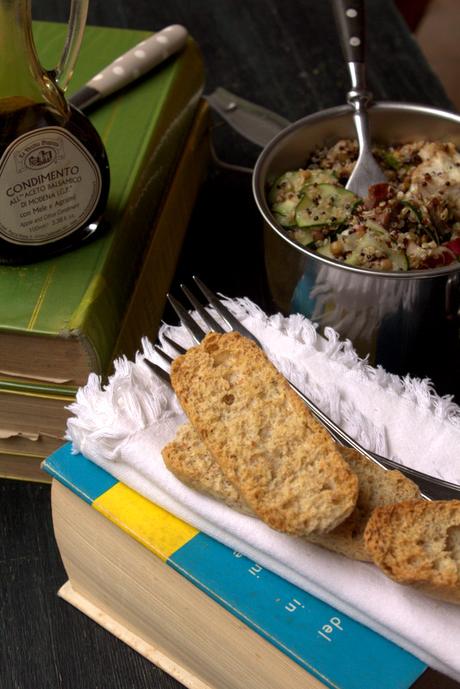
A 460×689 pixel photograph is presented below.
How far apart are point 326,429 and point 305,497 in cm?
8

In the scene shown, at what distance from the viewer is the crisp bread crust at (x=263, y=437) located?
69 cm

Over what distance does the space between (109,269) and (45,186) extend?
109mm

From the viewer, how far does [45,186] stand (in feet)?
2.98

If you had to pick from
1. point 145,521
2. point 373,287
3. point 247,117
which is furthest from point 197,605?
point 247,117

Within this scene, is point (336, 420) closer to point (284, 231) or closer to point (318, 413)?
point (318, 413)

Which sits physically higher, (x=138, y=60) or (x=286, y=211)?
(x=138, y=60)

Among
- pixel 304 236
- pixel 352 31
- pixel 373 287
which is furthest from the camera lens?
pixel 352 31

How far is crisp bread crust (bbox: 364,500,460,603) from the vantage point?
660mm

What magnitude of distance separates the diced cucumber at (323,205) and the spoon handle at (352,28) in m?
0.20

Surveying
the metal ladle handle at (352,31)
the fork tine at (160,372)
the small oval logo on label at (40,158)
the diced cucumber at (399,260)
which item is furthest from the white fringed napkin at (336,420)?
the metal ladle handle at (352,31)

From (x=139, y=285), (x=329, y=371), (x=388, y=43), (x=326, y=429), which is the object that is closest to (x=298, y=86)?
(x=388, y=43)

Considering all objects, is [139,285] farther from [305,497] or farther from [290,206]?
[305,497]

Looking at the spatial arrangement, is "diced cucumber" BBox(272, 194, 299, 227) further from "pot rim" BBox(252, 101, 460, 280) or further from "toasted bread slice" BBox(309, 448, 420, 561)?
"toasted bread slice" BBox(309, 448, 420, 561)

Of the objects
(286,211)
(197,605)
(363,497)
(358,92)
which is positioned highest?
(358,92)
